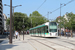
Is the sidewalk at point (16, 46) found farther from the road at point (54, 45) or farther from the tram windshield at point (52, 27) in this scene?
the tram windshield at point (52, 27)

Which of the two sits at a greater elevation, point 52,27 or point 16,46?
point 52,27

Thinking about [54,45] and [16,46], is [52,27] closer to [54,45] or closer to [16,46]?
[54,45]

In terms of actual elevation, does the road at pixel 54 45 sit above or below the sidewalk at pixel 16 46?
below

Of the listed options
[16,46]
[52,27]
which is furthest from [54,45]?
[52,27]

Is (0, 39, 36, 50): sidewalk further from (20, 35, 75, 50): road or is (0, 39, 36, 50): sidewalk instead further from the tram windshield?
the tram windshield

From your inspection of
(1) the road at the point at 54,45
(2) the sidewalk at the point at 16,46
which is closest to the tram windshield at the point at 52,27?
(1) the road at the point at 54,45

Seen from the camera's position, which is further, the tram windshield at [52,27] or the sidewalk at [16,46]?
the tram windshield at [52,27]

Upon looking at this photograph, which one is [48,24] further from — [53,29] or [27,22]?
[27,22]

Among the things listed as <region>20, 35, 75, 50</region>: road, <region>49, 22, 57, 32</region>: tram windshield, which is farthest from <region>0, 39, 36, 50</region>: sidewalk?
<region>49, 22, 57, 32</region>: tram windshield

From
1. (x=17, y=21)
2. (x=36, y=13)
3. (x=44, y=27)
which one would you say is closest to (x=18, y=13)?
(x=17, y=21)

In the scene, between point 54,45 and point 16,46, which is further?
Answer: point 54,45

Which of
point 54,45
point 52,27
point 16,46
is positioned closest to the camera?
point 16,46

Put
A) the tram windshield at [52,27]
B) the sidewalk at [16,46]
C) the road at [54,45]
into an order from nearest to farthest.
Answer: the sidewalk at [16,46]
the road at [54,45]
the tram windshield at [52,27]

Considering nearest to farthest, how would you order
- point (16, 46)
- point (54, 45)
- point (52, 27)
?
point (16, 46)
point (54, 45)
point (52, 27)
